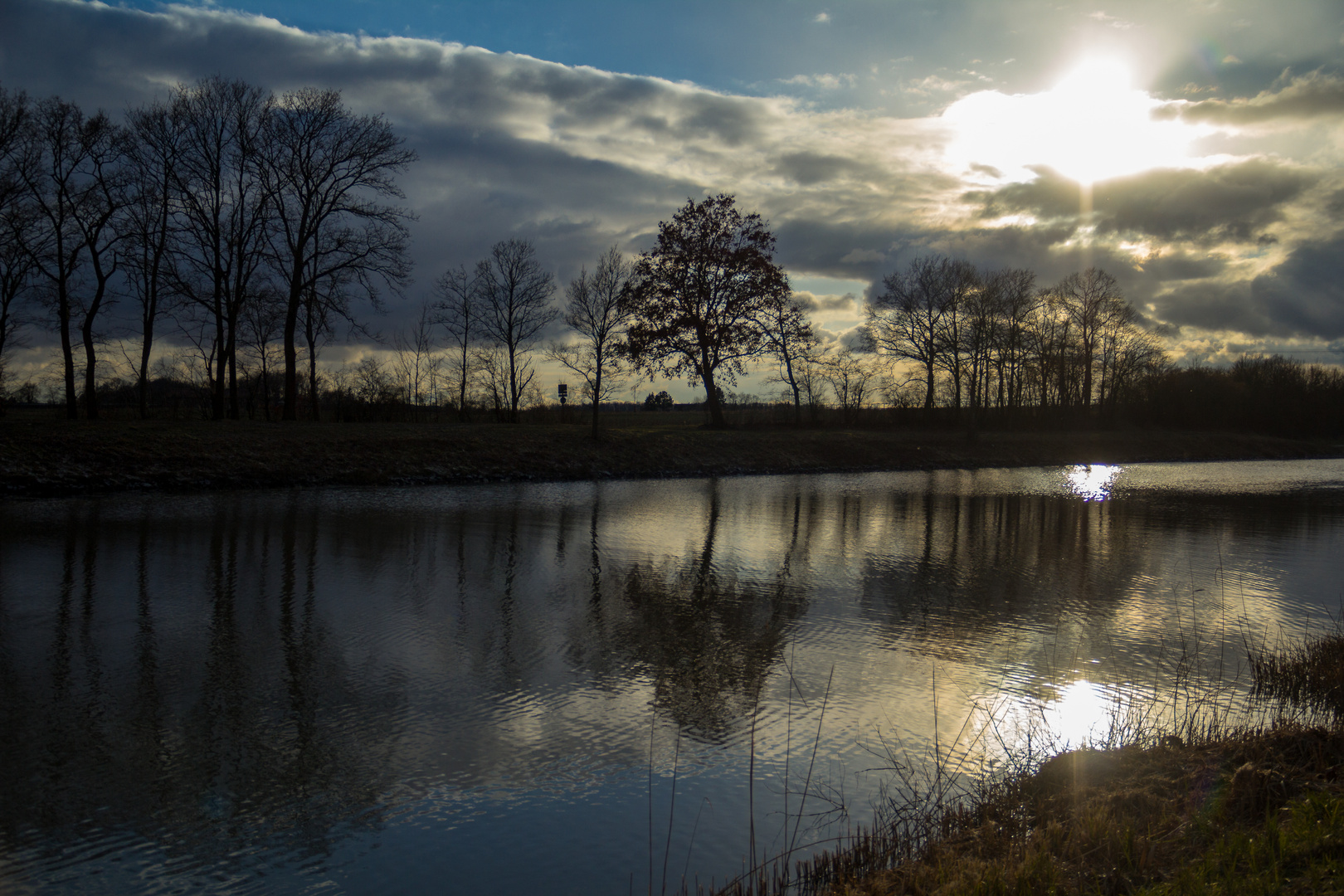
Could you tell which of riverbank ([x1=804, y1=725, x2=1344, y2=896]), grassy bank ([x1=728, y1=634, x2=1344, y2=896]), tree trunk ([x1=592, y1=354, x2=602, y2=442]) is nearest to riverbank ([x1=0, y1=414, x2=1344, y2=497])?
tree trunk ([x1=592, y1=354, x2=602, y2=442])

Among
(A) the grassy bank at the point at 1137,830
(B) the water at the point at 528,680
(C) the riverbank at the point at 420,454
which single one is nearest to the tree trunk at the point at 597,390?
(C) the riverbank at the point at 420,454

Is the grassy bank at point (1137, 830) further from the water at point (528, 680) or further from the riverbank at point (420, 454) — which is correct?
the riverbank at point (420, 454)

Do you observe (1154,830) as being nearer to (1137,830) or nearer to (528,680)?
(1137,830)

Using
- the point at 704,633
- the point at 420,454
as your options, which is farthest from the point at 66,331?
the point at 704,633

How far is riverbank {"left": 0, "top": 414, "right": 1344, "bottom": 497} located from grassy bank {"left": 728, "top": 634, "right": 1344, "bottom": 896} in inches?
873

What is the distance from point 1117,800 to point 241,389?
63680mm

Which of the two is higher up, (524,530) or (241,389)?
(241,389)

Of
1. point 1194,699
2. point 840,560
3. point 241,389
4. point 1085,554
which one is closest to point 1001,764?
point 1194,699

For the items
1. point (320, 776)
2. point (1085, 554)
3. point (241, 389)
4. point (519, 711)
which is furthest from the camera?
point (241, 389)

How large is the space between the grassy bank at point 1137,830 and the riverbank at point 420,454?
22166 mm

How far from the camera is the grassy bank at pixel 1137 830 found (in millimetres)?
3660

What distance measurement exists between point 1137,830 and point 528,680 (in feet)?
14.7

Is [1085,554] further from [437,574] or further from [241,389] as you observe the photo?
[241,389]

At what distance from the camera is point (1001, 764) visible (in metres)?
5.41
